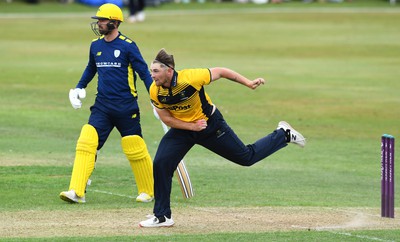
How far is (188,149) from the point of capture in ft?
36.2

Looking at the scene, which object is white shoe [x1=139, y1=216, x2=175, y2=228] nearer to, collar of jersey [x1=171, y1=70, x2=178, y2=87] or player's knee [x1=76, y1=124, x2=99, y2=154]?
collar of jersey [x1=171, y1=70, x2=178, y2=87]

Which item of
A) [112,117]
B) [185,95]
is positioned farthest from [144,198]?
[185,95]

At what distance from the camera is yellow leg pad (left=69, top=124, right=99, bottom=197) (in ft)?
40.5

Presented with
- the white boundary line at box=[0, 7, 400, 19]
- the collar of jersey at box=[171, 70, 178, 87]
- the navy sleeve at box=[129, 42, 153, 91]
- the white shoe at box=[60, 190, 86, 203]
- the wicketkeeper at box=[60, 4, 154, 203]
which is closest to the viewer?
the collar of jersey at box=[171, 70, 178, 87]

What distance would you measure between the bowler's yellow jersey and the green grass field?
4.08 feet

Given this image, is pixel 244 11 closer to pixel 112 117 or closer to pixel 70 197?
pixel 112 117

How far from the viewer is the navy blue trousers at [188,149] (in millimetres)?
10812

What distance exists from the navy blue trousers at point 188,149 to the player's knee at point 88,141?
5.56 ft

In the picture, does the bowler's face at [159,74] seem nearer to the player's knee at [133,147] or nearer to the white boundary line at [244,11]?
the player's knee at [133,147]

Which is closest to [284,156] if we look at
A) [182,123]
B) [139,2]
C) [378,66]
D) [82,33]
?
[182,123]

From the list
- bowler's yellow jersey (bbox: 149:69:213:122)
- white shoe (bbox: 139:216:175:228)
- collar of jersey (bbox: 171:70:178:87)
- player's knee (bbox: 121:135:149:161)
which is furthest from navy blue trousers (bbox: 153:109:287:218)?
player's knee (bbox: 121:135:149:161)

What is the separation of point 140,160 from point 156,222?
216cm

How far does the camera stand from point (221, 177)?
51.2 ft

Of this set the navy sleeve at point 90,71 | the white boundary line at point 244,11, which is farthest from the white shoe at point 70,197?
the white boundary line at point 244,11
